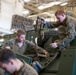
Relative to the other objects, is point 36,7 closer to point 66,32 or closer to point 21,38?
point 21,38

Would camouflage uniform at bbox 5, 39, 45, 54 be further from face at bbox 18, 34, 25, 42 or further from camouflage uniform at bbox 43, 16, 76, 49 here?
camouflage uniform at bbox 43, 16, 76, 49

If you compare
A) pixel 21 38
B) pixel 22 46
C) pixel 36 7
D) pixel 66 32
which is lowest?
pixel 22 46

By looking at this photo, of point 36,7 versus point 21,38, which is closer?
point 21,38

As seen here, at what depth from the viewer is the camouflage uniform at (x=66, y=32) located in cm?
481

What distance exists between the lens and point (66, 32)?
5.00m

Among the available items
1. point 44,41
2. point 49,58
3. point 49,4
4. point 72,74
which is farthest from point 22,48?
point 49,4

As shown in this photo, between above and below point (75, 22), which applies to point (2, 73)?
below

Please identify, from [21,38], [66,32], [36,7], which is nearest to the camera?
[66,32]

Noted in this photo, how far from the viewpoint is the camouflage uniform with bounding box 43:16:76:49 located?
4812mm

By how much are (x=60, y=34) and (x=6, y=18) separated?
25.1ft

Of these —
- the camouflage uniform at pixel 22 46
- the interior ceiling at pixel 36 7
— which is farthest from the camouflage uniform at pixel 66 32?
the interior ceiling at pixel 36 7

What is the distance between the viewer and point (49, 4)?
51.1 feet

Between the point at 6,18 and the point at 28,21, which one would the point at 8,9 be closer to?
the point at 6,18

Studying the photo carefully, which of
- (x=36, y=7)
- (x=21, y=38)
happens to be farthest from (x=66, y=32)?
(x=36, y=7)
